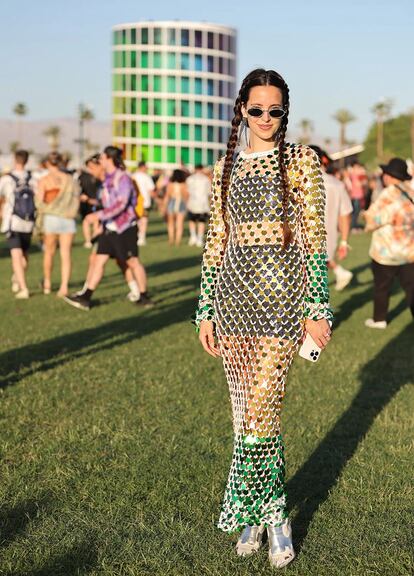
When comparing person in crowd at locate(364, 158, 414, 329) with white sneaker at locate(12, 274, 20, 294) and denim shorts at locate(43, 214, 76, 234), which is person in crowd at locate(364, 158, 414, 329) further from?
white sneaker at locate(12, 274, 20, 294)

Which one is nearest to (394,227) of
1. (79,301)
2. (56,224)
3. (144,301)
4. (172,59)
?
(144,301)

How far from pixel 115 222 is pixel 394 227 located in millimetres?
3536

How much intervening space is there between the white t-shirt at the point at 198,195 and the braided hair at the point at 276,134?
1971 cm

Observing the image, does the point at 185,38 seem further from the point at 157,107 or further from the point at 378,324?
the point at 378,324

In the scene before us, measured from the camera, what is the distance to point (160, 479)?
5219 mm

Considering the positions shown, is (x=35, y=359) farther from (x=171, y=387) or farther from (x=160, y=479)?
(x=160, y=479)

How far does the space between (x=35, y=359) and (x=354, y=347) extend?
3.15 metres

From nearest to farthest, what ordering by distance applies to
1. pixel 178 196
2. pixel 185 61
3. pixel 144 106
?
pixel 178 196 → pixel 144 106 → pixel 185 61

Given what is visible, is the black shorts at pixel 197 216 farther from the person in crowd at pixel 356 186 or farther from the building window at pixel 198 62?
the building window at pixel 198 62

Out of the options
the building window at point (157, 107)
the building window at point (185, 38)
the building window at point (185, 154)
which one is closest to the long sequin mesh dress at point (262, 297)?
the building window at point (185, 154)

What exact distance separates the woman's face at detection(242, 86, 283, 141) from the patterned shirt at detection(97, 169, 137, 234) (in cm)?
796

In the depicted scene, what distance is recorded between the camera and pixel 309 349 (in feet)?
13.0

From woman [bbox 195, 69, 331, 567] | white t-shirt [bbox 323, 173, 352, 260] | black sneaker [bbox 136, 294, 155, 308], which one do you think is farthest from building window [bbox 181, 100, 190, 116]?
woman [bbox 195, 69, 331, 567]

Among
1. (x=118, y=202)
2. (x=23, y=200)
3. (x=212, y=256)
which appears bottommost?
(x=23, y=200)
